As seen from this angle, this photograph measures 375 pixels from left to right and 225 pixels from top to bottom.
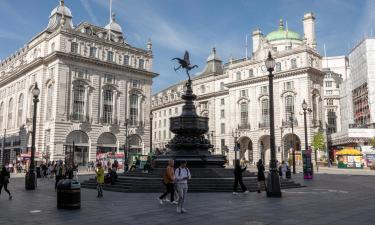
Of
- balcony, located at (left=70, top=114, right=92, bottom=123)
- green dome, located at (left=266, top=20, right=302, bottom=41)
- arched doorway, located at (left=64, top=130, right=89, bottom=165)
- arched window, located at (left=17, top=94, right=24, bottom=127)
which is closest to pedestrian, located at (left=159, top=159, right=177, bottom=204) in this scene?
arched doorway, located at (left=64, top=130, right=89, bottom=165)

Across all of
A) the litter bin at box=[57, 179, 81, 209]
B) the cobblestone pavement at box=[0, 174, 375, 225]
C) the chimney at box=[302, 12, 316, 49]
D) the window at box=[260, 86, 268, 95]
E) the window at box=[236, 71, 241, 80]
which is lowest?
the cobblestone pavement at box=[0, 174, 375, 225]

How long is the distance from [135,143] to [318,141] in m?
33.3

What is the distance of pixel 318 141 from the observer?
218 ft

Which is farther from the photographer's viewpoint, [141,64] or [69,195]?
[141,64]

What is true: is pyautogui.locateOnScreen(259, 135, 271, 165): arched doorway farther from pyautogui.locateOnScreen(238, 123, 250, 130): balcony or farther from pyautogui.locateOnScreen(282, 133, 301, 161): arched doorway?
pyautogui.locateOnScreen(282, 133, 301, 161): arched doorway

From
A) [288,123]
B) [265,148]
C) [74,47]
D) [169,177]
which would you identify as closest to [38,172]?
[169,177]

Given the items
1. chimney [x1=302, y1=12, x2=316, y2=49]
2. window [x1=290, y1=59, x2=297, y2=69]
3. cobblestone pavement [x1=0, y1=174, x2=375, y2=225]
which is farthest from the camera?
chimney [x1=302, y1=12, x2=316, y2=49]

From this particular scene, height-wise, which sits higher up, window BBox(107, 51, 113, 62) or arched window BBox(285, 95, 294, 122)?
window BBox(107, 51, 113, 62)

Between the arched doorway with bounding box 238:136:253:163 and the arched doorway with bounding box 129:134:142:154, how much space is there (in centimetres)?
2254

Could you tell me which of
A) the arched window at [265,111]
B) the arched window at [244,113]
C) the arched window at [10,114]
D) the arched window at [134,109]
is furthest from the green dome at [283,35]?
the arched window at [10,114]

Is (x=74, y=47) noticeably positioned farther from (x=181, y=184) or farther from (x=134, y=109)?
(x=181, y=184)

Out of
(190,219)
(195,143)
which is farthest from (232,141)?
(190,219)

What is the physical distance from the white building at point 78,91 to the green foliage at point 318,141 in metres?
31.0

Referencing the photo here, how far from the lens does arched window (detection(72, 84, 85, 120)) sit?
6259 centimetres
